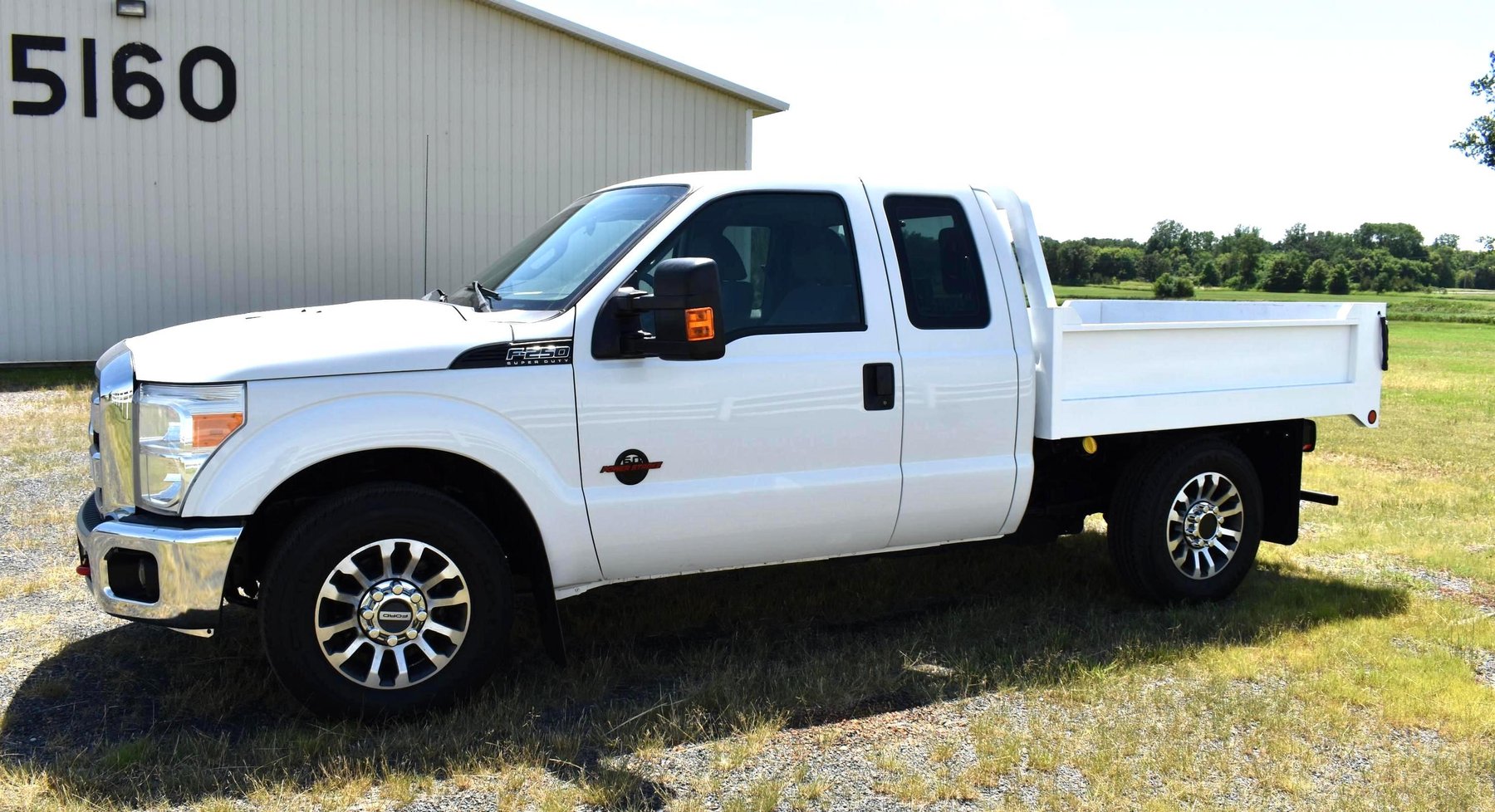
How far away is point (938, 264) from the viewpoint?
17.1ft

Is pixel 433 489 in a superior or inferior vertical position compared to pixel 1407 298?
inferior

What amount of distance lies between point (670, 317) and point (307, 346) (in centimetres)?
121

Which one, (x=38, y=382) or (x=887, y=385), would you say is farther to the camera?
(x=38, y=382)

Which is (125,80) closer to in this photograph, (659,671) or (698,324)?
(659,671)

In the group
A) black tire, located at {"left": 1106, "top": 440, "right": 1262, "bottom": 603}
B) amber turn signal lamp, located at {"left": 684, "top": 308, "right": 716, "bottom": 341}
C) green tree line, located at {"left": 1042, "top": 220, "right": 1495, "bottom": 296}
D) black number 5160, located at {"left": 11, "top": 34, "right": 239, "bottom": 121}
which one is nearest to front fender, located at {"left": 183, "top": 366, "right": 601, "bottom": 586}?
amber turn signal lamp, located at {"left": 684, "top": 308, "right": 716, "bottom": 341}

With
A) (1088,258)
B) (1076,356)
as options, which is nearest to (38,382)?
(1076,356)

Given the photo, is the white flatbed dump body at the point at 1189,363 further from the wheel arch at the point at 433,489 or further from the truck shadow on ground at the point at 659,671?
the wheel arch at the point at 433,489

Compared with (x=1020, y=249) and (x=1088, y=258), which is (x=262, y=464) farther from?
(x=1088, y=258)

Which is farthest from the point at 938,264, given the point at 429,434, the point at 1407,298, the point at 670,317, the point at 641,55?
the point at 1407,298

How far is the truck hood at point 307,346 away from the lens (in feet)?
13.2

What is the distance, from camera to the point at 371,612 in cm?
419

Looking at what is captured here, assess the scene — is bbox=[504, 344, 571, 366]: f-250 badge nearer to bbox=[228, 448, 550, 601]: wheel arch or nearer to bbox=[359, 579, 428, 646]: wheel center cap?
bbox=[228, 448, 550, 601]: wheel arch

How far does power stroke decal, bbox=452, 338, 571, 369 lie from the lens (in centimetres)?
428

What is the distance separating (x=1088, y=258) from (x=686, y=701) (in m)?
69.1
